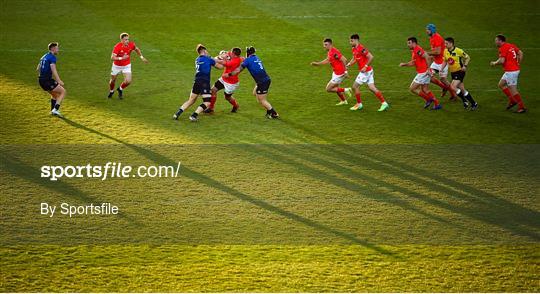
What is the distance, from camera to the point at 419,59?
20.7m

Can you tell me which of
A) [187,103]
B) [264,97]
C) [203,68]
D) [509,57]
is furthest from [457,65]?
[187,103]

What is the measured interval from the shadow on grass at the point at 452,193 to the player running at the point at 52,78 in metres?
6.34

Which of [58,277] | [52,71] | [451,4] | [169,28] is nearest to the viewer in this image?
[58,277]

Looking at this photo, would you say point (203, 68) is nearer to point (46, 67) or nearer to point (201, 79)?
point (201, 79)

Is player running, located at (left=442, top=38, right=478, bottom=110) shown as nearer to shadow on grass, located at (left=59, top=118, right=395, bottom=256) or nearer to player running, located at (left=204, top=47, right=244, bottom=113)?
player running, located at (left=204, top=47, right=244, bottom=113)

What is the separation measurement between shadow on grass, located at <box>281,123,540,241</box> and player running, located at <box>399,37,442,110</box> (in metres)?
3.71

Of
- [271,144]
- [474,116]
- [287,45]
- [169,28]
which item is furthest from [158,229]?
[169,28]

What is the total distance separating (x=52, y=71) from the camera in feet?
65.3

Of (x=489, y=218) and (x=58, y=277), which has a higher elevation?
(x=489, y=218)

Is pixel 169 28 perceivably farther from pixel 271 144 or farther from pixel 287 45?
pixel 271 144

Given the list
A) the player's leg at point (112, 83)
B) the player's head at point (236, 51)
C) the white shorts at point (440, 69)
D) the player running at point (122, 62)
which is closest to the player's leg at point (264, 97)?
the player's head at point (236, 51)

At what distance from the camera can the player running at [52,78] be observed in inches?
784

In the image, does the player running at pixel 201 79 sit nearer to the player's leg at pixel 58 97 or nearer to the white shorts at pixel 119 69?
the white shorts at pixel 119 69

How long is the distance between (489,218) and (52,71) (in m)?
11.4
